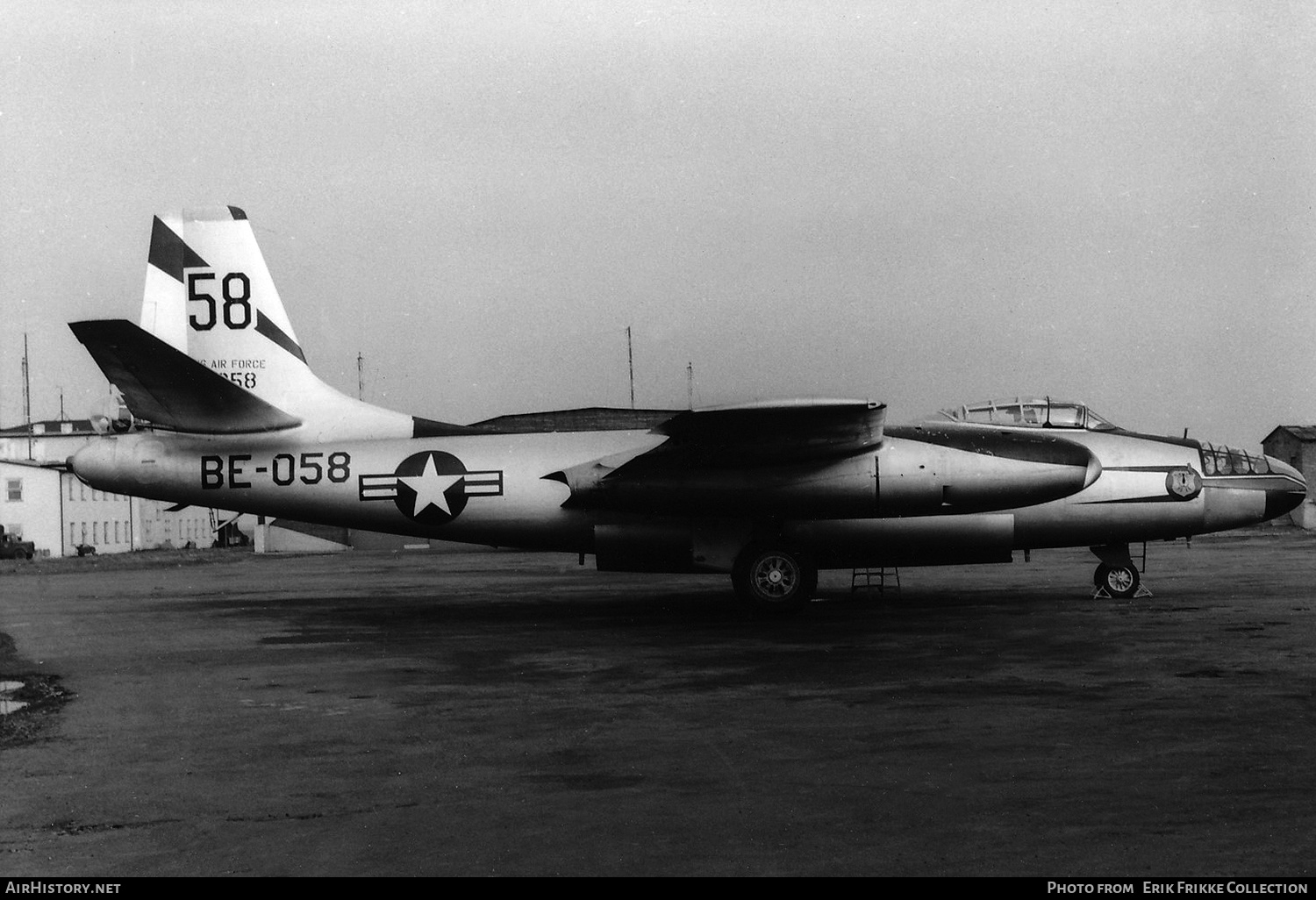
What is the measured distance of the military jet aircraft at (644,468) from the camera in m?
15.2

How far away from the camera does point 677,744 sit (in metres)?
7.78

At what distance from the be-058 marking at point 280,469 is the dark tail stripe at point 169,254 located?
2843mm

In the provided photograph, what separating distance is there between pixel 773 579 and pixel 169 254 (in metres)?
9.60

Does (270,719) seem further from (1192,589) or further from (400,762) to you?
(1192,589)

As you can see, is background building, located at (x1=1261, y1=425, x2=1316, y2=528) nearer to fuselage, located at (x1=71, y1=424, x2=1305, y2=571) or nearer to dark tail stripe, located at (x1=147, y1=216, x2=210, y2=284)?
fuselage, located at (x1=71, y1=424, x2=1305, y2=571)

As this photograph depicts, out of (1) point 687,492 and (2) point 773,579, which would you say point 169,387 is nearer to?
(1) point 687,492

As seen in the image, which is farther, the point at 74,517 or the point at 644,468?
the point at 74,517

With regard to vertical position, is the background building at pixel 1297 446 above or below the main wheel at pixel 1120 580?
above

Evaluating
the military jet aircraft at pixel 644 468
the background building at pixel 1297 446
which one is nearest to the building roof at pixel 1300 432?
the background building at pixel 1297 446

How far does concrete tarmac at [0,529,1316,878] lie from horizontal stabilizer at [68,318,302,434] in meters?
2.75

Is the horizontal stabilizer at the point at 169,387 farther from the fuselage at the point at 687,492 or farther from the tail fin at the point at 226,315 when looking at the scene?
the tail fin at the point at 226,315

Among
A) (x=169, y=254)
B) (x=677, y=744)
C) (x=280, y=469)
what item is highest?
(x=169, y=254)

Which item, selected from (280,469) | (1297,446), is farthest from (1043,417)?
(1297,446)
